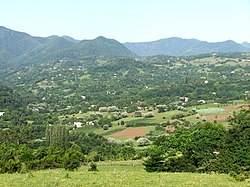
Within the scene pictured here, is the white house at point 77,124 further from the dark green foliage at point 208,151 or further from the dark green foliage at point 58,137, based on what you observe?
the dark green foliage at point 208,151

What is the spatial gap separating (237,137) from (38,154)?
23160 millimetres

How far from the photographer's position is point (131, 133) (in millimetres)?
109375

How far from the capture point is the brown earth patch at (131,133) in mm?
107125

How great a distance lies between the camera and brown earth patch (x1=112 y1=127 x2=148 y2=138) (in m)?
107

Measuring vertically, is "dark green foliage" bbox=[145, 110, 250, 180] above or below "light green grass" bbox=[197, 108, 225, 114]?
above

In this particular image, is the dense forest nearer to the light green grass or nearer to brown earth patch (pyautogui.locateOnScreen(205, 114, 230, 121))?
the light green grass

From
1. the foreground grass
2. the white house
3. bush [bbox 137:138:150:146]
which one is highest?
the foreground grass

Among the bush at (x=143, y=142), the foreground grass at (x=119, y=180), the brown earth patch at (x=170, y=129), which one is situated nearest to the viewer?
the foreground grass at (x=119, y=180)

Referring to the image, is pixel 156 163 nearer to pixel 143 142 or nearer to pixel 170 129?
pixel 143 142

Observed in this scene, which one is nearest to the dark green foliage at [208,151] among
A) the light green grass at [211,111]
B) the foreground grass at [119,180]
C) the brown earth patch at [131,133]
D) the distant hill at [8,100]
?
the foreground grass at [119,180]

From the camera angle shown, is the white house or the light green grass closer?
the light green grass

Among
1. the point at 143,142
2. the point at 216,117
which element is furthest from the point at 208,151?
the point at 216,117

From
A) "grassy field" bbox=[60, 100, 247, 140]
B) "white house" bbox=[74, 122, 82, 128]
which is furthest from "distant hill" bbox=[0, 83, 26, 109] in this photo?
"white house" bbox=[74, 122, 82, 128]

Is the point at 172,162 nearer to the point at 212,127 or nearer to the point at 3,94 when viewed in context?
the point at 212,127
